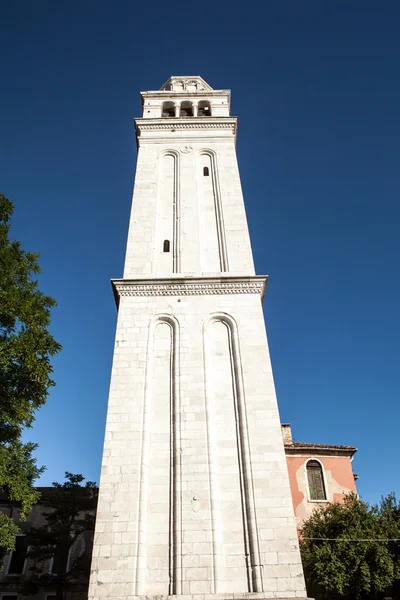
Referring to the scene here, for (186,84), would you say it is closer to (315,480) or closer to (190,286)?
(190,286)

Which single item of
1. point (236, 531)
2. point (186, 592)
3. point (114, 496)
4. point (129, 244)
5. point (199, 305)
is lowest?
point (186, 592)

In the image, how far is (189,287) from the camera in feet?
50.6

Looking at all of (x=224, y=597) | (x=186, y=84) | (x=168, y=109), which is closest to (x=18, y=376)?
(x=224, y=597)

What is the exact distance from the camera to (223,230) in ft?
58.9

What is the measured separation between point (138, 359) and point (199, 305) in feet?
9.63

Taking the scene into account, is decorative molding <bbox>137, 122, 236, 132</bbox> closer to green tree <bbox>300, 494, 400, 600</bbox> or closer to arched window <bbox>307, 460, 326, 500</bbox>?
arched window <bbox>307, 460, 326, 500</bbox>

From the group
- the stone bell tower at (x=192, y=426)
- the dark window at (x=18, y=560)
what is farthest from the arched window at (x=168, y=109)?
the dark window at (x=18, y=560)

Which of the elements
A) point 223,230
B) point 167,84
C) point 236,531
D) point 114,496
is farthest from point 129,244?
point 167,84

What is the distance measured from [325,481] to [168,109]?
74.5ft

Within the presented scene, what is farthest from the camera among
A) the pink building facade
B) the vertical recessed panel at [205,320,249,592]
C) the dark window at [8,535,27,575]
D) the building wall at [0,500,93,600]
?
the dark window at [8,535,27,575]

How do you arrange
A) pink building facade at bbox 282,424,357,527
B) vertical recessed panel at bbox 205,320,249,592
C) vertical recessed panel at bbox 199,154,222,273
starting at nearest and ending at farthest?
vertical recessed panel at bbox 205,320,249,592 < vertical recessed panel at bbox 199,154,222,273 < pink building facade at bbox 282,424,357,527

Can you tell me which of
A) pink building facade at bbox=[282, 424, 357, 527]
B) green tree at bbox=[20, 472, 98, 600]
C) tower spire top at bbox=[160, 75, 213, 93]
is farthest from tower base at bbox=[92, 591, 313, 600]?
tower spire top at bbox=[160, 75, 213, 93]

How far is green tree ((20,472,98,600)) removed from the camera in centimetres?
2058

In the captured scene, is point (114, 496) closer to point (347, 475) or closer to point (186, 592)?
point (186, 592)
